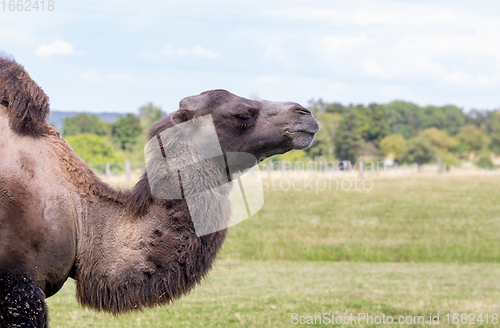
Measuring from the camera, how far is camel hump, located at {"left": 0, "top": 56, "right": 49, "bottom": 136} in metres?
3.87

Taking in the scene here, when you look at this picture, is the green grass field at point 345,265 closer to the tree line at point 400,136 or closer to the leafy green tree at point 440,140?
the tree line at point 400,136

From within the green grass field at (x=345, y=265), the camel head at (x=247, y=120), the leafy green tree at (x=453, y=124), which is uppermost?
the leafy green tree at (x=453, y=124)

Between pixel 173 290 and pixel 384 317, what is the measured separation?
5.81m

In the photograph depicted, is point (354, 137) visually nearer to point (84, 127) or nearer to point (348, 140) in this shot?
point (348, 140)

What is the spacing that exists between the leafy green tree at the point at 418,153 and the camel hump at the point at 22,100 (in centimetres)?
5911

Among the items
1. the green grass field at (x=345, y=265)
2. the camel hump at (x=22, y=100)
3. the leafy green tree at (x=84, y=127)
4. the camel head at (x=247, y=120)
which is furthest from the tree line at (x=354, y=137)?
the camel hump at (x=22, y=100)

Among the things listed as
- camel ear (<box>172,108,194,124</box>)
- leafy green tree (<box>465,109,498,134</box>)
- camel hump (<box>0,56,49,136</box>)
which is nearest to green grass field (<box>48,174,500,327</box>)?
camel hump (<box>0,56,49,136</box>)

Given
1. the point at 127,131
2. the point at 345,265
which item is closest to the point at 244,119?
the point at 345,265

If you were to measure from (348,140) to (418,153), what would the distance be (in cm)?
1837

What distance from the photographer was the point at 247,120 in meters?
3.98

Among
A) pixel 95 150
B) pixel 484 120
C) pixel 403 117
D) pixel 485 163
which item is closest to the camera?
pixel 95 150

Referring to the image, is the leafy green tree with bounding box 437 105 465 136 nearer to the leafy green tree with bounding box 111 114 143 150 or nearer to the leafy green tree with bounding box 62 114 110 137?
the leafy green tree with bounding box 111 114 143 150

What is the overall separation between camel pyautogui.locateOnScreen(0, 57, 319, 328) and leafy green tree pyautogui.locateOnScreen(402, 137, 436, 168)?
193ft

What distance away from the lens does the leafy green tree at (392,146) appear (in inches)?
2373
